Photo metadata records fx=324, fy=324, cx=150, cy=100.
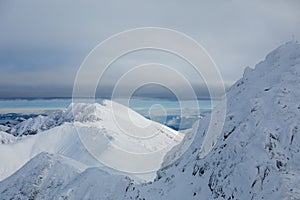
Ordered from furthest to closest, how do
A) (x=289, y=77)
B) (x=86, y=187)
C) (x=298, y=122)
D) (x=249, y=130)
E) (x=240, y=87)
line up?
1. (x=86, y=187)
2. (x=240, y=87)
3. (x=289, y=77)
4. (x=249, y=130)
5. (x=298, y=122)

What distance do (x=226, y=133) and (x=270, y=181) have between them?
29.4 ft

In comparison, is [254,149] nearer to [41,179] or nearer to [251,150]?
[251,150]

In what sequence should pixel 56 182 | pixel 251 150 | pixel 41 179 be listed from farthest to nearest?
pixel 41 179, pixel 56 182, pixel 251 150

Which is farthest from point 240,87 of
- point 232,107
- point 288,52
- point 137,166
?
point 137,166

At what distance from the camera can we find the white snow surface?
23.5 m

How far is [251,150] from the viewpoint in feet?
83.5

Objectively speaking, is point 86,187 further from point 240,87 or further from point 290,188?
point 290,188

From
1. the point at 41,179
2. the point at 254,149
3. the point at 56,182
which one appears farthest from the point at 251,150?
the point at 41,179

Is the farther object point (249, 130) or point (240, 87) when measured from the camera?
point (240, 87)

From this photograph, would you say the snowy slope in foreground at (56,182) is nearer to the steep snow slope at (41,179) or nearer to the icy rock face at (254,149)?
the steep snow slope at (41,179)

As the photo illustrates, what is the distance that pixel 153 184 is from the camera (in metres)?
38.6

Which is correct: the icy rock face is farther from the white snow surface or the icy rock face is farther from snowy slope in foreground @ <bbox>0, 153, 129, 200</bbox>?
snowy slope in foreground @ <bbox>0, 153, 129, 200</bbox>

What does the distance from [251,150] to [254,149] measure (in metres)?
0.27

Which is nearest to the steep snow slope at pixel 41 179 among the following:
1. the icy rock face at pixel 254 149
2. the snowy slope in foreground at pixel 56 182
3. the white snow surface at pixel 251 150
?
the snowy slope in foreground at pixel 56 182
